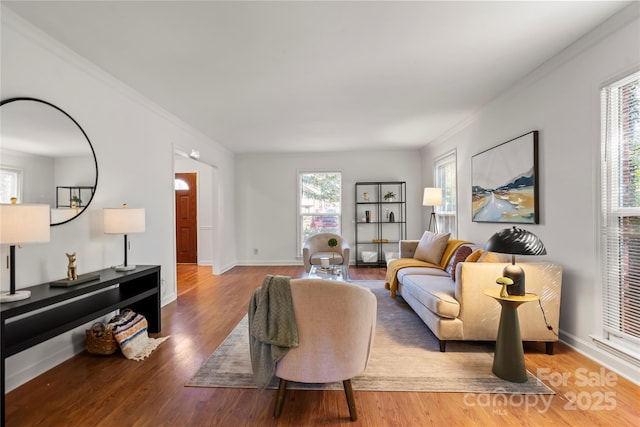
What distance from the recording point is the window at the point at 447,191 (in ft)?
15.9

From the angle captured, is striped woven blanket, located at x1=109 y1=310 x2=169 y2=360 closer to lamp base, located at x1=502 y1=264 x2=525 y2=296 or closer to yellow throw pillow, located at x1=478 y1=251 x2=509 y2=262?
lamp base, located at x1=502 y1=264 x2=525 y2=296

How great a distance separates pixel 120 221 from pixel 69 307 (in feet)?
2.56

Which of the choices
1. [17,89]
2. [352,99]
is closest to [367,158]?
[352,99]

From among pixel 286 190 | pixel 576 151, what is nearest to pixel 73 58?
pixel 576 151

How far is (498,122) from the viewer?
11.4 feet

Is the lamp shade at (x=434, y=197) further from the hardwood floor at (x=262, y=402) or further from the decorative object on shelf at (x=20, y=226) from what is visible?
the decorative object on shelf at (x=20, y=226)

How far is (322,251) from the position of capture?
537 cm

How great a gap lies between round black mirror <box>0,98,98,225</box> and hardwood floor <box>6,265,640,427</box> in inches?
48.8

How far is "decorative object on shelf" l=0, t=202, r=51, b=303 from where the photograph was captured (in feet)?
5.43

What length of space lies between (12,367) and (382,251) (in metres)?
5.58

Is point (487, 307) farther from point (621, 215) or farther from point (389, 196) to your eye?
point (389, 196)

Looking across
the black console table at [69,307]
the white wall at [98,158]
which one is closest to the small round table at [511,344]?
the black console table at [69,307]

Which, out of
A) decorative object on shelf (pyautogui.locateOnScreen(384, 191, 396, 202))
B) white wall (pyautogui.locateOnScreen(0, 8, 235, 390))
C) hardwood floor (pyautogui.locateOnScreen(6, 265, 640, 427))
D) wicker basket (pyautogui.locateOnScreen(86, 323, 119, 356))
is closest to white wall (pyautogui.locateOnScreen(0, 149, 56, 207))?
white wall (pyautogui.locateOnScreen(0, 8, 235, 390))

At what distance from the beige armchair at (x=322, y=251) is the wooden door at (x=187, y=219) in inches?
126
